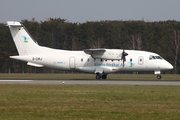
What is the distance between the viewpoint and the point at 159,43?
A: 87688mm

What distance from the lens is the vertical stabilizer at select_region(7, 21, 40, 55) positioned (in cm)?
5000

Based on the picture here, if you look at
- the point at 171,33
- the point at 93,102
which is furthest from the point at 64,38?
the point at 93,102

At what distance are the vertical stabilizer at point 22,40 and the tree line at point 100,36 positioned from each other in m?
33.4

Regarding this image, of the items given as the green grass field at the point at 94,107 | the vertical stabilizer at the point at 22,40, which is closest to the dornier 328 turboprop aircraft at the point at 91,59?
the vertical stabilizer at the point at 22,40

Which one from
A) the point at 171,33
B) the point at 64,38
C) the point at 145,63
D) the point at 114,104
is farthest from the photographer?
the point at 64,38

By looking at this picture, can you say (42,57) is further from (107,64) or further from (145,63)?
(145,63)

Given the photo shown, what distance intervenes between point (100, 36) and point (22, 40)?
45390 millimetres

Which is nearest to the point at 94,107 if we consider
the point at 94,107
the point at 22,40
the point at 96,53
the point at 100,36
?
the point at 94,107

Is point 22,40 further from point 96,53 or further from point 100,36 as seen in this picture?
point 100,36

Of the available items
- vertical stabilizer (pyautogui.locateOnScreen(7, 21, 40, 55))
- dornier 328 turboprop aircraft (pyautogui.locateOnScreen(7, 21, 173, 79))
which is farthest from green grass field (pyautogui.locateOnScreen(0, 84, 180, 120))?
vertical stabilizer (pyautogui.locateOnScreen(7, 21, 40, 55))

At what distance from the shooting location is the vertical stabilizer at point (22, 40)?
50.0 meters

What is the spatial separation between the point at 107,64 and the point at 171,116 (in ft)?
104

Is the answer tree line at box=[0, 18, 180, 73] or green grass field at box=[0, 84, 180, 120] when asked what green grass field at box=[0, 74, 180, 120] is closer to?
green grass field at box=[0, 84, 180, 120]

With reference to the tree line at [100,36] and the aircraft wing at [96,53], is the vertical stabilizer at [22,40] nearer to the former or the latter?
the aircraft wing at [96,53]
